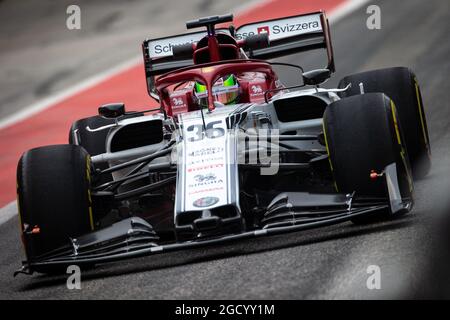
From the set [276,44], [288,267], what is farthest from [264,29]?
[288,267]

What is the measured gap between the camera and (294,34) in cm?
1115

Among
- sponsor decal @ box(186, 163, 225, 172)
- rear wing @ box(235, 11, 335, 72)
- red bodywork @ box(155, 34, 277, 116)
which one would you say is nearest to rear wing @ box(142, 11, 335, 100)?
rear wing @ box(235, 11, 335, 72)

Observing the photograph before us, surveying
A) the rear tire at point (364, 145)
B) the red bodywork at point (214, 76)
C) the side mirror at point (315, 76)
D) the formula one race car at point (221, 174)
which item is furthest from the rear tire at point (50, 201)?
the side mirror at point (315, 76)

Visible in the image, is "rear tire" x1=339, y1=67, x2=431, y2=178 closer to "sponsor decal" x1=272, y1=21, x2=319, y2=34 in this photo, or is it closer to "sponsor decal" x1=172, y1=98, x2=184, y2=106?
"sponsor decal" x1=272, y1=21, x2=319, y2=34

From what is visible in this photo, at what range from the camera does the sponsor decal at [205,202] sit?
756cm

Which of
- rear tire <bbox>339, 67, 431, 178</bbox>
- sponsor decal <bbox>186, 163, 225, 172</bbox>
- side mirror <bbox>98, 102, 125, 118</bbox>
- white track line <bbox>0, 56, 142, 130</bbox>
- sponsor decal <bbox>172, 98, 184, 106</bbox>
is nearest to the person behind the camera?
sponsor decal <bbox>186, 163, 225, 172</bbox>

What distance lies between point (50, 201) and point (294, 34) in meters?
4.12

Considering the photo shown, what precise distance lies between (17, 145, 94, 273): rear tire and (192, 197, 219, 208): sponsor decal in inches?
41.0

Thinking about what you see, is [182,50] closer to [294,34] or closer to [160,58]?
[160,58]

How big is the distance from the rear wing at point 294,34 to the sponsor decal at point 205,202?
11.9 feet

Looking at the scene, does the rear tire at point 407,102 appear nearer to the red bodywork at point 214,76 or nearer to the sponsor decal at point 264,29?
the red bodywork at point 214,76

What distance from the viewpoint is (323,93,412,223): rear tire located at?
7.88 m
